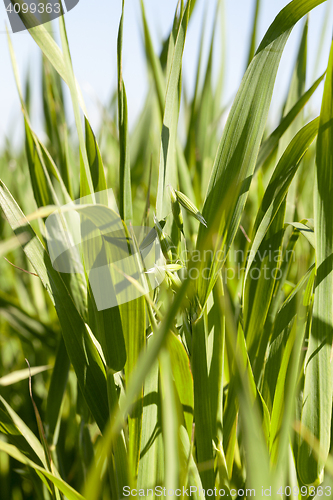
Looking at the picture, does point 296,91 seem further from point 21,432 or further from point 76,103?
point 21,432

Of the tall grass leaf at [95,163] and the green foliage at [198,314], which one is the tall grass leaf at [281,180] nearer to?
the green foliage at [198,314]

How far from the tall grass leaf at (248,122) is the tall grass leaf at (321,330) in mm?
47

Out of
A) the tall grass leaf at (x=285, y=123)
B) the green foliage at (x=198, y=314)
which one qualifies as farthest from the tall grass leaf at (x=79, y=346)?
the tall grass leaf at (x=285, y=123)

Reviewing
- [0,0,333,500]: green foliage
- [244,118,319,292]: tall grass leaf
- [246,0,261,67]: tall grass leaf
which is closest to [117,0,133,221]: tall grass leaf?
[0,0,333,500]: green foliage

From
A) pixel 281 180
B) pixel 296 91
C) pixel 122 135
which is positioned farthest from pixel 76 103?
pixel 296 91

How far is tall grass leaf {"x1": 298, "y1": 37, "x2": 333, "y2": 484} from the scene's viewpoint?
0.78 feet

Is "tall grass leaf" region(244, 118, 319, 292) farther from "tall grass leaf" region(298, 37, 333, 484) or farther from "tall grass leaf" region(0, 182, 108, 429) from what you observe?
"tall grass leaf" region(0, 182, 108, 429)

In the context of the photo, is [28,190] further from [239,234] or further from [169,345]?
[169,345]

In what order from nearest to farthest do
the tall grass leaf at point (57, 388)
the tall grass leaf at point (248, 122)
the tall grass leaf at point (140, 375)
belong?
the tall grass leaf at point (140, 375), the tall grass leaf at point (248, 122), the tall grass leaf at point (57, 388)

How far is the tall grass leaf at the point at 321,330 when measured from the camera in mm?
237

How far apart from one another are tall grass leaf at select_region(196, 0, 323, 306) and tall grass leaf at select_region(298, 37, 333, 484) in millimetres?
47

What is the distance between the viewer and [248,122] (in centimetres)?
24

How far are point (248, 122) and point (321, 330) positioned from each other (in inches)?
6.5

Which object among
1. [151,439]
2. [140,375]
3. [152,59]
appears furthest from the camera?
[152,59]
